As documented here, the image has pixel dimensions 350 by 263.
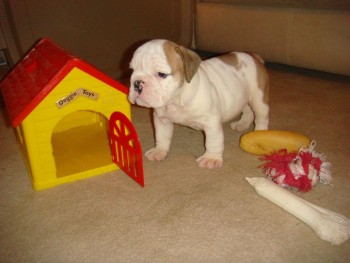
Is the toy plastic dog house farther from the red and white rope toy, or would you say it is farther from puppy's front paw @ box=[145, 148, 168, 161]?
the red and white rope toy

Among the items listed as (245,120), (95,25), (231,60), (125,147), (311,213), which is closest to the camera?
(311,213)

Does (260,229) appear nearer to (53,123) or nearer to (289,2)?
(53,123)

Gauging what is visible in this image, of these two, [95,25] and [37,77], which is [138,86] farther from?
[95,25]

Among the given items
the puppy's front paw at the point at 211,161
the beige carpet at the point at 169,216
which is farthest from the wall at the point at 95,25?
the puppy's front paw at the point at 211,161

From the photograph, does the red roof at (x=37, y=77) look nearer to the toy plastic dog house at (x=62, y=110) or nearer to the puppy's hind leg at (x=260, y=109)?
the toy plastic dog house at (x=62, y=110)

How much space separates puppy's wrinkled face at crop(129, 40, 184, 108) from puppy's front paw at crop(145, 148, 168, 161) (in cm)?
35

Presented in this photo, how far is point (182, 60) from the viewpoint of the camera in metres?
1.21

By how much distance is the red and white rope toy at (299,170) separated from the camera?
1.22 metres

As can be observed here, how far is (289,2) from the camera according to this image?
7.28 feet

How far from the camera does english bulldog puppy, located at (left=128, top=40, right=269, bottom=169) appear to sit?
1186 millimetres

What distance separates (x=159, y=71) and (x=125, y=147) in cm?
32

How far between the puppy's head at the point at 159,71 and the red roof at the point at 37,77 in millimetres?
156

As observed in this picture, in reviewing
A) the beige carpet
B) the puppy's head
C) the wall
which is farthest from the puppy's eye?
the wall

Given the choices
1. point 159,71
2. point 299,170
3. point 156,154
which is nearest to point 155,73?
point 159,71
